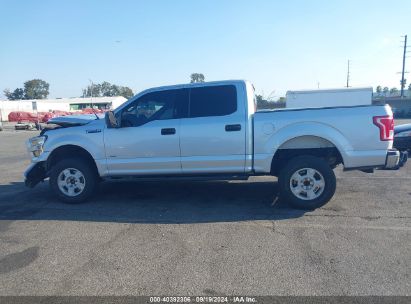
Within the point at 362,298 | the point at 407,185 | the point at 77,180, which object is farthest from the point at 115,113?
the point at 407,185

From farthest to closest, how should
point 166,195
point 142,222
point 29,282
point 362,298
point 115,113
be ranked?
1. point 166,195
2. point 115,113
3. point 142,222
4. point 29,282
5. point 362,298

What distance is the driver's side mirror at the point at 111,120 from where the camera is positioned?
5789mm

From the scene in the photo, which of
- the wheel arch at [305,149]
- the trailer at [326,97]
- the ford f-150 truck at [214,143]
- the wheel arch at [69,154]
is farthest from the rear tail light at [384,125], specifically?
the trailer at [326,97]

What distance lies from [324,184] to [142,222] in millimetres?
2960

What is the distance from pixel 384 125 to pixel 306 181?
57.7 inches

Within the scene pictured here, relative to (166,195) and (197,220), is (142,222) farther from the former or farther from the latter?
(166,195)

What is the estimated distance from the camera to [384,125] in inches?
206

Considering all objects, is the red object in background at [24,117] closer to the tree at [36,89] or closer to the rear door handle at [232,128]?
the rear door handle at [232,128]

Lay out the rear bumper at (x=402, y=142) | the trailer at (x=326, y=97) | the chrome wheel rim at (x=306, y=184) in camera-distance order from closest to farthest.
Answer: the chrome wheel rim at (x=306, y=184), the rear bumper at (x=402, y=142), the trailer at (x=326, y=97)

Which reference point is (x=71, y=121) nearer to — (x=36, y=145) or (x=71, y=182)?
(x=36, y=145)

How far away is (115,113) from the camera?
5.93 m

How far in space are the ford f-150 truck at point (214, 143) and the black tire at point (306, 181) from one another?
2cm

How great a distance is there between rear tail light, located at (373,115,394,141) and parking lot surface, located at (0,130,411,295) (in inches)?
47.9

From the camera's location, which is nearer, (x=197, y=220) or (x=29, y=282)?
(x=29, y=282)
